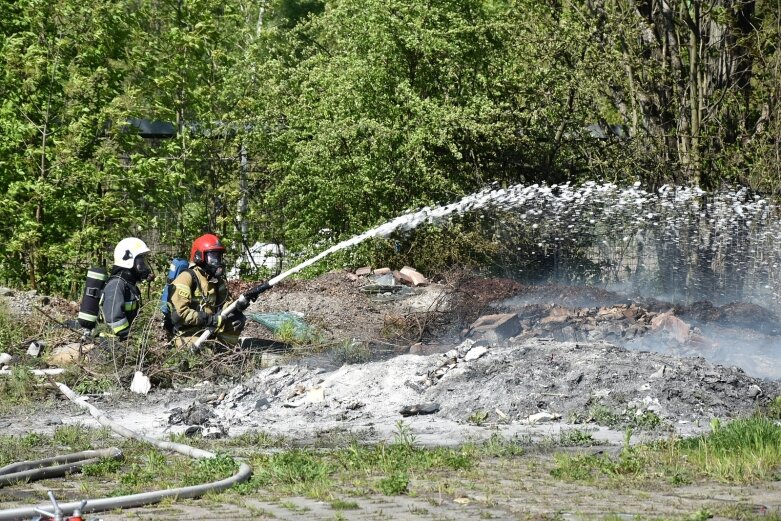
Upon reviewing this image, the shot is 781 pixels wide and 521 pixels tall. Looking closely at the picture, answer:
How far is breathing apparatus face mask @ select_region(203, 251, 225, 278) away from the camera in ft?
38.8

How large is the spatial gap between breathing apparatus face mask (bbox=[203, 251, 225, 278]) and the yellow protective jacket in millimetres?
99

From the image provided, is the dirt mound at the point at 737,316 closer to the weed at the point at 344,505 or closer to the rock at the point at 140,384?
the rock at the point at 140,384

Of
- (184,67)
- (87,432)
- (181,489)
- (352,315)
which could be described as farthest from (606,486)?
(184,67)

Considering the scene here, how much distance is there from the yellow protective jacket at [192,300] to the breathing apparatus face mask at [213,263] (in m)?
0.10

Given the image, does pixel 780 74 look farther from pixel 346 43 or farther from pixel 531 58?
pixel 346 43

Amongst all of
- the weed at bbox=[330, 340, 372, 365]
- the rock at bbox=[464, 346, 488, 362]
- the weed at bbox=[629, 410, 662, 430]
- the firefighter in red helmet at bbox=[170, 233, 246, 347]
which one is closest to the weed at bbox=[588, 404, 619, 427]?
the weed at bbox=[629, 410, 662, 430]

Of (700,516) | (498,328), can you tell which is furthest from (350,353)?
(700,516)

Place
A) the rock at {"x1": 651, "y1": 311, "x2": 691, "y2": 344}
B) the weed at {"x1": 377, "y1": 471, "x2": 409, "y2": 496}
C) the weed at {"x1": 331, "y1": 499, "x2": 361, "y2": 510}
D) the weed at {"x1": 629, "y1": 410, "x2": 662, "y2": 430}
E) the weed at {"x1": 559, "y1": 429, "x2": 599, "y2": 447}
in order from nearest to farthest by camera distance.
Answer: the weed at {"x1": 331, "y1": 499, "x2": 361, "y2": 510} → the weed at {"x1": 377, "y1": 471, "x2": 409, "y2": 496} → the weed at {"x1": 559, "y1": 429, "x2": 599, "y2": 447} → the weed at {"x1": 629, "y1": 410, "x2": 662, "y2": 430} → the rock at {"x1": 651, "y1": 311, "x2": 691, "y2": 344}

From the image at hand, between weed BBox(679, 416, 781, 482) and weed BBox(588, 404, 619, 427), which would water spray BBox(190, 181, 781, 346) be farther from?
weed BBox(679, 416, 781, 482)

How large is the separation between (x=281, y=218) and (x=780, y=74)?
9.01 m

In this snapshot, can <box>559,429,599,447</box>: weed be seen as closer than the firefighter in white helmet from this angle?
Yes

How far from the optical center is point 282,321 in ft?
48.4

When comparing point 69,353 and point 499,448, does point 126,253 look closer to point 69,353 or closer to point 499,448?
point 69,353

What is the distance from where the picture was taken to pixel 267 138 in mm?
20109
